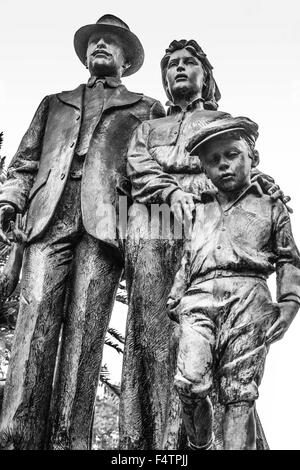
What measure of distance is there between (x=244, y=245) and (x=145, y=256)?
113cm

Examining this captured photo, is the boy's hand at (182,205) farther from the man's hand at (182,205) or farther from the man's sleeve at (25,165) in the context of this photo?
the man's sleeve at (25,165)

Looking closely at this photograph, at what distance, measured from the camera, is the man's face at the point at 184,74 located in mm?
8344

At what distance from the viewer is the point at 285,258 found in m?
6.64

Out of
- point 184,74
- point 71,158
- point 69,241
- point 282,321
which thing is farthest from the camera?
point 184,74

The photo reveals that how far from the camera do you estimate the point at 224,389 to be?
603cm

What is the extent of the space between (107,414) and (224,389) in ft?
37.8

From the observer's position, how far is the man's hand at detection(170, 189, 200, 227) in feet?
23.2

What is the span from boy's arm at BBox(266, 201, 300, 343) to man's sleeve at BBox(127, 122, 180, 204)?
1.00m

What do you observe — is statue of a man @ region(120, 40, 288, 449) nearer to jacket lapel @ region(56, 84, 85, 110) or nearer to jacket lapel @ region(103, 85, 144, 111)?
jacket lapel @ region(103, 85, 144, 111)

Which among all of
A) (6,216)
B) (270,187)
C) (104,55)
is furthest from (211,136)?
(104,55)

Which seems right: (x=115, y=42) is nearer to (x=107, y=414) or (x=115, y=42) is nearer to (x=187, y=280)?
(x=187, y=280)

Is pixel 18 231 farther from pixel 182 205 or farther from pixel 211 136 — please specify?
pixel 211 136

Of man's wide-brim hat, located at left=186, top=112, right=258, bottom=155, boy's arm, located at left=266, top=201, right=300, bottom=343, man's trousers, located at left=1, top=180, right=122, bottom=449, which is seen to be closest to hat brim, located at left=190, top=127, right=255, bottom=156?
man's wide-brim hat, located at left=186, top=112, right=258, bottom=155

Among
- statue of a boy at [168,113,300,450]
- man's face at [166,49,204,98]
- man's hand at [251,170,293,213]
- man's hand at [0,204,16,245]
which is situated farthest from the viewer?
man's face at [166,49,204,98]
